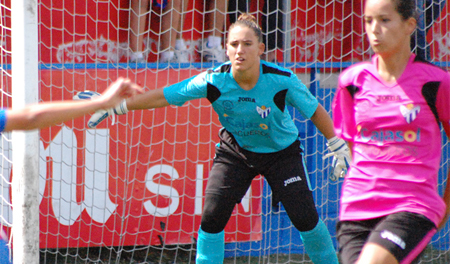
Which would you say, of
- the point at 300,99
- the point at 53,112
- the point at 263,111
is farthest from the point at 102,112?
the point at 53,112

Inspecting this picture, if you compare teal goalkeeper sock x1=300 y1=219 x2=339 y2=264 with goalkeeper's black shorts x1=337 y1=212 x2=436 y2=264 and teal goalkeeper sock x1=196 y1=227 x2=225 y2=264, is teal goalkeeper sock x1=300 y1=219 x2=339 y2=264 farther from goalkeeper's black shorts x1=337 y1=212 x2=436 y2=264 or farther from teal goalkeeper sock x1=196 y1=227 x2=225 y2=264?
goalkeeper's black shorts x1=337 y1=212 x2=436 y2=264

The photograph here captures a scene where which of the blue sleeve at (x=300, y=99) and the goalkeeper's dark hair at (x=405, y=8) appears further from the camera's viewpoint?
the blue sleeve at (x=300, y=99)

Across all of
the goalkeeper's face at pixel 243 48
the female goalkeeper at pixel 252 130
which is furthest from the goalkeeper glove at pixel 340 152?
the goalkeeper's face at pixel 243 48

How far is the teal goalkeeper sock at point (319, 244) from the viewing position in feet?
11.9

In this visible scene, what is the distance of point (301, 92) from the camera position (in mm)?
3623

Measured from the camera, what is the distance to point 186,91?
144 inches

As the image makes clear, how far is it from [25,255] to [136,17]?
2.59m

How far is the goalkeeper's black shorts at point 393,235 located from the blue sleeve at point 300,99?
4.61 feet

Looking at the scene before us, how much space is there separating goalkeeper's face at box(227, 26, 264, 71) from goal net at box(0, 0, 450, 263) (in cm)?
147

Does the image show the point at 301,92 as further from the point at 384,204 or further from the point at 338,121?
the point at 384,204

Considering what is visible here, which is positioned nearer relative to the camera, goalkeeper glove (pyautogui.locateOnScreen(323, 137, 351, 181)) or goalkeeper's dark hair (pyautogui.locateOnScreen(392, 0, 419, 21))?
goalkeeper's dark hair (pyautogui.locateOnScreen(392, 0, 419, 21))

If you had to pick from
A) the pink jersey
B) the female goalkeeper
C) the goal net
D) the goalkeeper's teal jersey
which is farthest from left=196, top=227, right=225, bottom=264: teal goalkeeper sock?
the pink jersey

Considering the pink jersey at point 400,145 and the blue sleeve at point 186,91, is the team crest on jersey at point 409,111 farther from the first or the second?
the blue sleeve at point 186,91

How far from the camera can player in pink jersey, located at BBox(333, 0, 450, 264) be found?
87.0 inches
